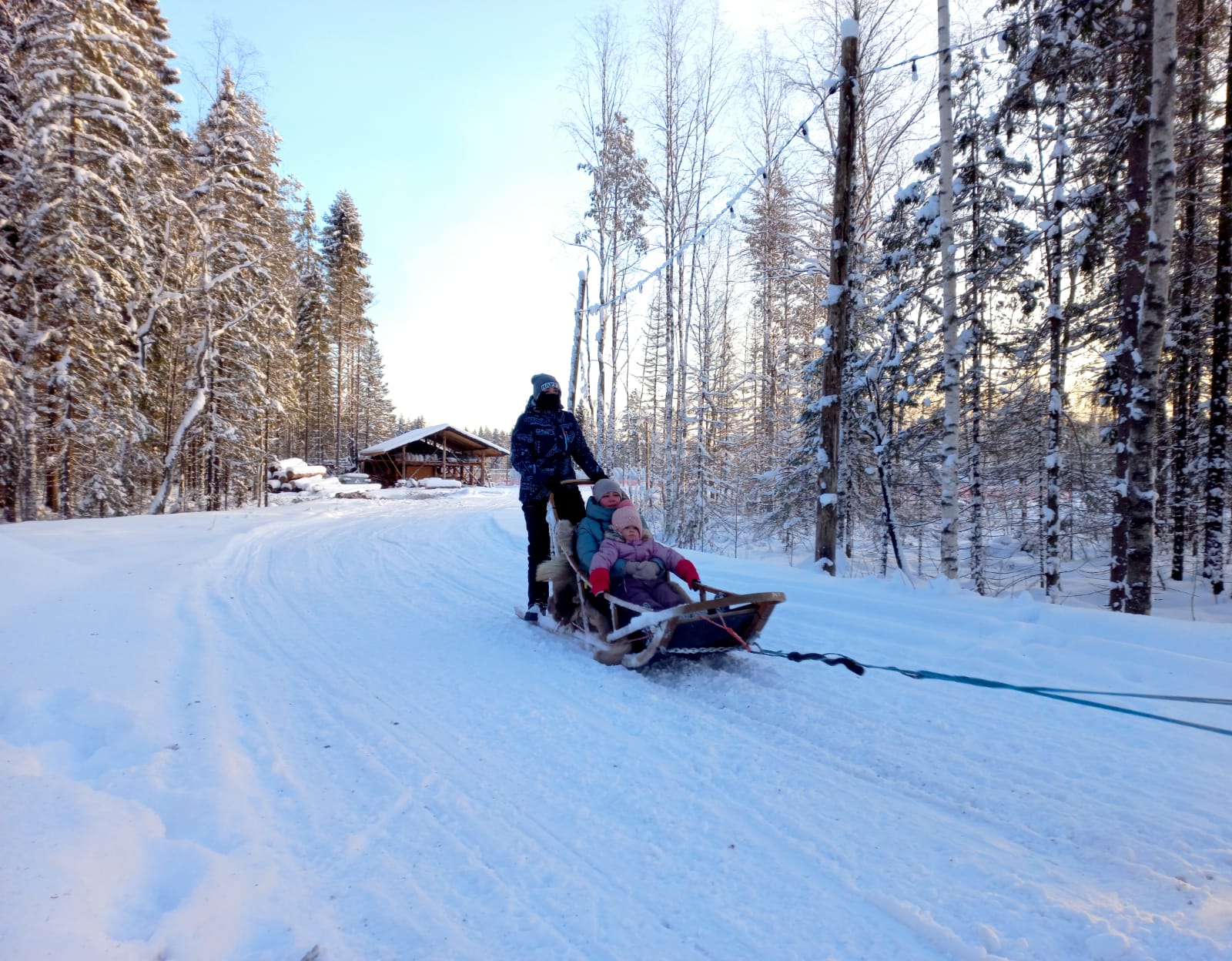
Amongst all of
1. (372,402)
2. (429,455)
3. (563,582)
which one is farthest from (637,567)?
(372,402)

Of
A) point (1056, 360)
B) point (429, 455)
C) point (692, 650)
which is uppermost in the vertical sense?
point (1056, 360)

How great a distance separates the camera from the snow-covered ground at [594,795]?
175cm

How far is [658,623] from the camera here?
146 inches

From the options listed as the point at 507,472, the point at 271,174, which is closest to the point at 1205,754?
the point at 271,174

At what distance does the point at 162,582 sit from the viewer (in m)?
6.04

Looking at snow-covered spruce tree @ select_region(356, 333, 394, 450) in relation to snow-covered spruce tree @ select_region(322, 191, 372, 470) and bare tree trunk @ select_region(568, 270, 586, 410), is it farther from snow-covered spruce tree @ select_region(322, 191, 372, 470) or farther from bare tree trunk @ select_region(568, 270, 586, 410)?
bare tree trunk @ select_region(568, 270, 586, 410)

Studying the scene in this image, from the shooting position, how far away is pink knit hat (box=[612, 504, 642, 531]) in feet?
14.9

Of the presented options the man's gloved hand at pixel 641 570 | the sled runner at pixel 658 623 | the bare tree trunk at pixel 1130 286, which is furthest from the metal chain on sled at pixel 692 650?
the bare tree trunk at pixel 1130 286

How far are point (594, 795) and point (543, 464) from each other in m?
3.35

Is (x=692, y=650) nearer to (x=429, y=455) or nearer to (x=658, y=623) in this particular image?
(x=658, y=623)

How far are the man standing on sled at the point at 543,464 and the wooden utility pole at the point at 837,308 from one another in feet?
15.3

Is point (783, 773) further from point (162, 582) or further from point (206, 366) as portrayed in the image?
point (206, 366)

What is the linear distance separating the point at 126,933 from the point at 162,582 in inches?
217

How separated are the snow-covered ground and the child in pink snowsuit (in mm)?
556
